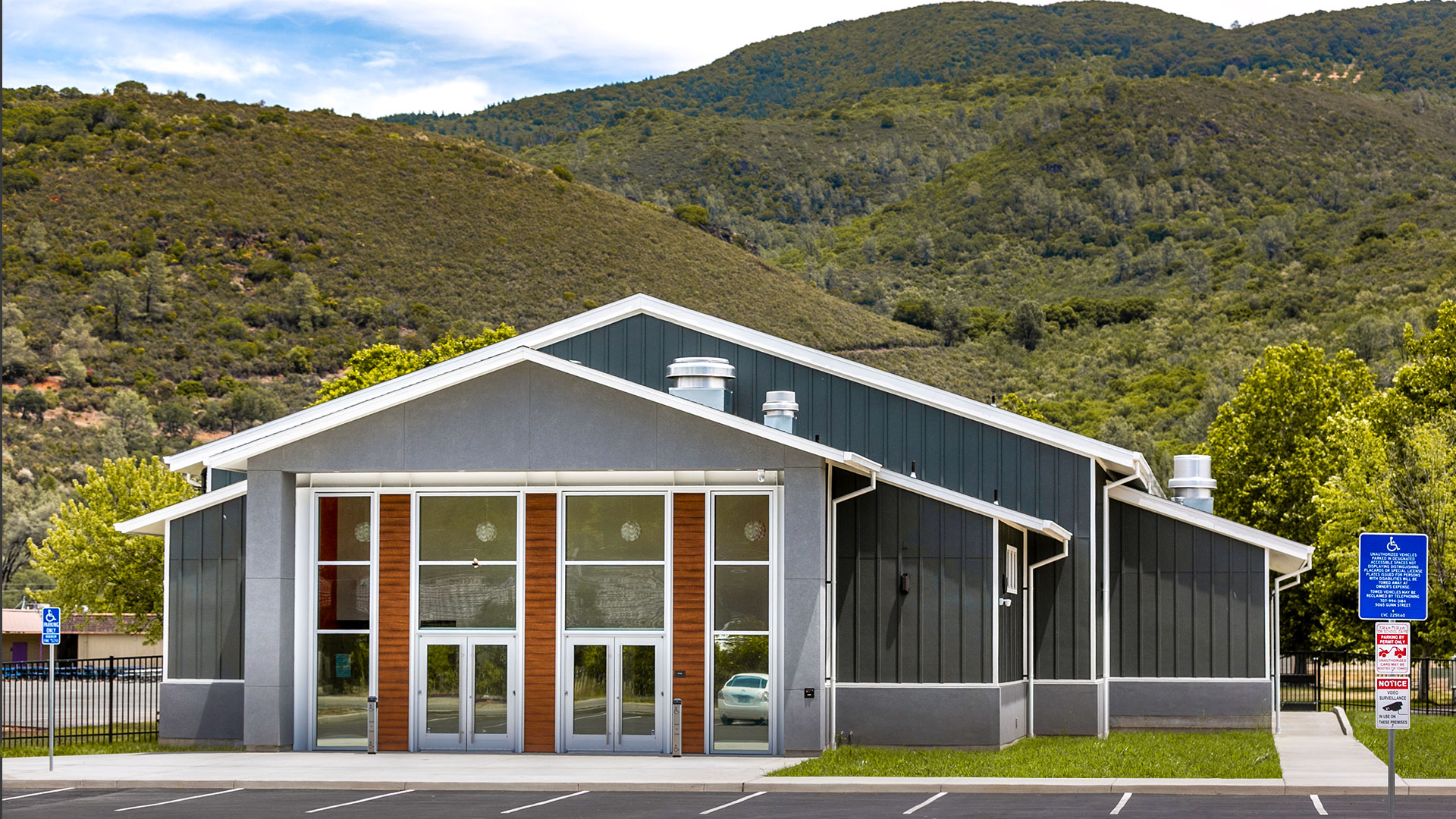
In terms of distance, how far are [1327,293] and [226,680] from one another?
7434 cm

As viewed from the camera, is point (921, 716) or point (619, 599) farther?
point (619, 599)

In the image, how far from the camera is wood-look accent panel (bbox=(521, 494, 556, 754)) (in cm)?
2261

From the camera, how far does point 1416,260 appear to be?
85.0 metres

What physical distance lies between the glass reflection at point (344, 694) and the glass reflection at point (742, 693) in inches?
207

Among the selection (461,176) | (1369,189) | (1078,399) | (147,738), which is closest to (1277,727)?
(147,738)

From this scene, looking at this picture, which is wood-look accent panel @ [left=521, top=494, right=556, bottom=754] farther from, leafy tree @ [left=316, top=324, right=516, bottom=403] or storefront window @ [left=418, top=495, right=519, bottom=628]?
leafy tree @ [left=316, top=324, right=516, bottom=403]

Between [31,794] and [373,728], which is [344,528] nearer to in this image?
[373,728]

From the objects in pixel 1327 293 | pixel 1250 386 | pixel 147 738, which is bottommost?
pixel 147 738

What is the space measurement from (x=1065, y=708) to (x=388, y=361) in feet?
111

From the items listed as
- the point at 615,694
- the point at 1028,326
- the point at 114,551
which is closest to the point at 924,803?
the point at 615,694

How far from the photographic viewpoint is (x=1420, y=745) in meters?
23.1

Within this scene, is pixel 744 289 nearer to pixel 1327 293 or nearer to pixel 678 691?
pixel 1327 293

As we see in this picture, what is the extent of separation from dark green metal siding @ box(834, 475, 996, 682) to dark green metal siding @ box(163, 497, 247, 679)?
30.8 ft

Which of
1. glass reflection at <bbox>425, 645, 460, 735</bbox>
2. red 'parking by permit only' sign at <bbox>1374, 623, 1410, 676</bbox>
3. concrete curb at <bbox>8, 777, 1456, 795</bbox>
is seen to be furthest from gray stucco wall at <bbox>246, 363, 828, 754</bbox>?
red 'parking by permit only' sign at <bbox>1374, 623, 1410, 676</bbox>
